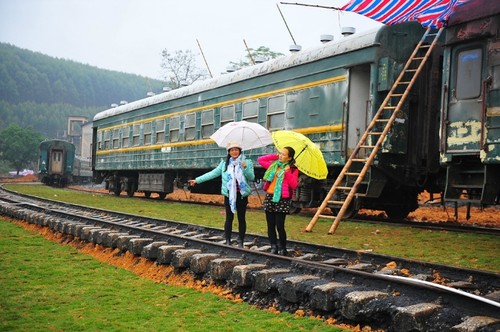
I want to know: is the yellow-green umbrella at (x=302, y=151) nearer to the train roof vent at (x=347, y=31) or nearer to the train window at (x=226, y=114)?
the train roof vent at (x=347, y=31)

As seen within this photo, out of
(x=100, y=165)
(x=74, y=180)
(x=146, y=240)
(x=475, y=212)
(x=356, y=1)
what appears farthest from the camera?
(x=74, y=180)

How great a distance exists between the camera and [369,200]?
13523mm

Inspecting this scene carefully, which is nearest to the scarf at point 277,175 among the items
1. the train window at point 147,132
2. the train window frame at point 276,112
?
the train window frame at point 276,112

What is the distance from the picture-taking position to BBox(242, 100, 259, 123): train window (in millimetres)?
15984

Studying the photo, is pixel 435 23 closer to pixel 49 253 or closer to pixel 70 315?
pixel 49 253

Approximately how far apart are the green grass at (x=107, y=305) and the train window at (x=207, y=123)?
10.7 m

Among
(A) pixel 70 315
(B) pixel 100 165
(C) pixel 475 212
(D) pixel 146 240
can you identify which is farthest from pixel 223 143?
(B) pixel 100 165

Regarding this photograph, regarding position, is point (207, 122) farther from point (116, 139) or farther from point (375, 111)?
point (116, 139)

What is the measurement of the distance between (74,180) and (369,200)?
39678 millimetres

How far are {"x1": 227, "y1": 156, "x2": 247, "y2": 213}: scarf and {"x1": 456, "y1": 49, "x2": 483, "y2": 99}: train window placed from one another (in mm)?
3935

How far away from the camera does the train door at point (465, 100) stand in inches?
385

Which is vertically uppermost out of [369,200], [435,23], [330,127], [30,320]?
[435,23]

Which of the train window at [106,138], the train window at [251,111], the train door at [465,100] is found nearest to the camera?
the train door at [465,100]

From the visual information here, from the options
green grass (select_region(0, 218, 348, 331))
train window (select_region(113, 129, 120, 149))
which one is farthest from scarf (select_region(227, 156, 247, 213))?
train window (select_region(113, 129, 120, 149))
